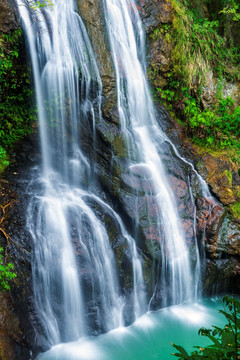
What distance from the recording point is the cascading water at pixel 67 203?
461 cm

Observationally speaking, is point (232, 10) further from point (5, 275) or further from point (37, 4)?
point (5, 275)

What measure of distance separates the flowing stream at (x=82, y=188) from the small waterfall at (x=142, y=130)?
0.07 feet

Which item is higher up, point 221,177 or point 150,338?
point 221,177

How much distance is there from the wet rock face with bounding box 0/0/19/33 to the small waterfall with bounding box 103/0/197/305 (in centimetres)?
226

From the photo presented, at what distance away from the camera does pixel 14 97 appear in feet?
19.6

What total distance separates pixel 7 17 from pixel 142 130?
3.54 metres

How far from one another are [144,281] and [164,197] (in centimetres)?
174

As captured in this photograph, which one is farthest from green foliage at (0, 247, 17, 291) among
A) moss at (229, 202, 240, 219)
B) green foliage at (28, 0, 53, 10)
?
moss at (229, 202, 240, 219)

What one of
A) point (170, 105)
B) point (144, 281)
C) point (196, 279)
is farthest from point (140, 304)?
point (170, 105)

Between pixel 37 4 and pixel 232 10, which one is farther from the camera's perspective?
pixel 232 10

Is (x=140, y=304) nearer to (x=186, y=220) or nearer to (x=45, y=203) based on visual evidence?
(x=186, y=220)

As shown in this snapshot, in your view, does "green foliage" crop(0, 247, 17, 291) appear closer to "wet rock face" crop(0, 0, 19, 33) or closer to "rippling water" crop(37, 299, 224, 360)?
"rippling water" crop(37, 299, 224, 360)

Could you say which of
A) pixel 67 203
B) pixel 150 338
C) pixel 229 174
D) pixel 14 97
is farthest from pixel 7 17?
pixel 150 338

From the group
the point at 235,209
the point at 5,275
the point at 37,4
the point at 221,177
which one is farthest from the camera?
the point at 221,177
